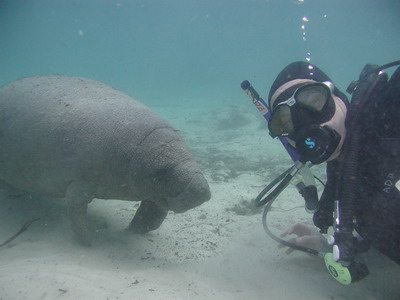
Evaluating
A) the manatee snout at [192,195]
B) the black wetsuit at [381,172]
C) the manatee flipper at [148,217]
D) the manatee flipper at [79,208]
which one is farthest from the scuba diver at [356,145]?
the manatee flipper at [79,208]

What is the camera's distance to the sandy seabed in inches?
113

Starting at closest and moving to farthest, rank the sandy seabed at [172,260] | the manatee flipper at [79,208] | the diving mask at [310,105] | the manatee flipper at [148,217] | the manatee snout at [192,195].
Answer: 1. the diving mask at [310,105]
2. the sandy seabed at [172,260]
3. the manatee snout at [192,195]
4. the manatee flipper at [79,208]
5. the manatee flipper at [148,217]

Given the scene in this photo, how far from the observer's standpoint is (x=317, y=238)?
143 inches

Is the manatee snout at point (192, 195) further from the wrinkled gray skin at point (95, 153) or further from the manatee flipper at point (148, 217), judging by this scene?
the manatee flipper at point (148, 217)

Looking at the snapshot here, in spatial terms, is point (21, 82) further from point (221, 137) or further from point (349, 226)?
point (221, 137)

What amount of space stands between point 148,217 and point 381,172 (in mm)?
3364

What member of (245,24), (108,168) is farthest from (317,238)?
(245,24)

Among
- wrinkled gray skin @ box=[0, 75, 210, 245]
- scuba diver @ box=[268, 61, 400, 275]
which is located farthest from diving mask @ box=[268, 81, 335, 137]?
wrinkled gray skin @ box=[0, 75, 210, 245]

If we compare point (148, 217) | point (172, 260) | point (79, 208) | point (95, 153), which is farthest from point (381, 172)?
point (79, 208)

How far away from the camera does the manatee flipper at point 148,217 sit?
4.53m

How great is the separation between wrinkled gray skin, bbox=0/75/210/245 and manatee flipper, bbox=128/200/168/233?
0.6 inches

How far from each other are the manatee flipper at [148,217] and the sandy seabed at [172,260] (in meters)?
0.20

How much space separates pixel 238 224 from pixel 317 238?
1776mm

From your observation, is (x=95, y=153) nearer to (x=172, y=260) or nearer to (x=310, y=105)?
(x=172, y=260)
